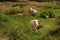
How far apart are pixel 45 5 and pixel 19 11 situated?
224 centimetres

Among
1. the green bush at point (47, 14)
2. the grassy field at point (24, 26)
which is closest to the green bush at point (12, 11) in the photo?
the grassy field at point (24, 26)

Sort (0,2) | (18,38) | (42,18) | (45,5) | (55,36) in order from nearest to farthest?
(18,38), (55,36), (42,18), (45,5), (0,2)

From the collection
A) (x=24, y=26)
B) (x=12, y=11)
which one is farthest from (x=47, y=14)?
(x=24, y=26)

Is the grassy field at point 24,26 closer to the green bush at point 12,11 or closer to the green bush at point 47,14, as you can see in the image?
the green bush at point 12,11

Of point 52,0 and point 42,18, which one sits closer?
point 42,18

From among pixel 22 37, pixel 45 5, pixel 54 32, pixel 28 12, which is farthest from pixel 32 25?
pixel 45 5

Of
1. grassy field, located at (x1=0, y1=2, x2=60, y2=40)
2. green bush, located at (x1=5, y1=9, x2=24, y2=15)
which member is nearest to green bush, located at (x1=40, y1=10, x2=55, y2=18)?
grassy field, located at (x1=0, y1=2, x2=60, y2=40)

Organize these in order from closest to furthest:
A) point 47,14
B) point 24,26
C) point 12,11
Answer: point 24,26
point 47,14
point 12,11

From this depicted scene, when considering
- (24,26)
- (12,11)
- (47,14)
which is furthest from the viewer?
(12,11)

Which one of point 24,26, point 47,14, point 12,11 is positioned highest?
point 24,26

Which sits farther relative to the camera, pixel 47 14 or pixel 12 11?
pixel 12 11

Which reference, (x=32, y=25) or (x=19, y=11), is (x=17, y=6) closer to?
(x=19, y=11)

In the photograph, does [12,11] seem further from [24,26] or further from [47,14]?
[24,26]

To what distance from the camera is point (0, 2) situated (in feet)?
56.4
